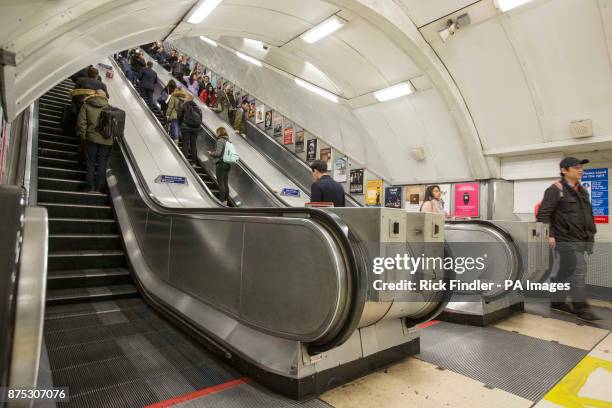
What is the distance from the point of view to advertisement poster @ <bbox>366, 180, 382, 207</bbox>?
29.3ft

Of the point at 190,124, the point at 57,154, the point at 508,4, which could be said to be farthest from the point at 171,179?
the point at 508,4

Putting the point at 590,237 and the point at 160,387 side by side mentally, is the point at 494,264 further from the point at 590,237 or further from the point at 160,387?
the point at 160,387

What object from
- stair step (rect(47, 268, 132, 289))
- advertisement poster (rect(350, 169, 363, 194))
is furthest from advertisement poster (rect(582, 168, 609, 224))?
stair step (rect(47, 268, 132, 289))

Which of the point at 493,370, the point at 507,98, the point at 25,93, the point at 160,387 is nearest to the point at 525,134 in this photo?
the point at 507,98

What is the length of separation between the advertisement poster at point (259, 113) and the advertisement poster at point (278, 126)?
92 centimetres

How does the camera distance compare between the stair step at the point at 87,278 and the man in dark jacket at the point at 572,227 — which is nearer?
the stair step at the point at 87,278

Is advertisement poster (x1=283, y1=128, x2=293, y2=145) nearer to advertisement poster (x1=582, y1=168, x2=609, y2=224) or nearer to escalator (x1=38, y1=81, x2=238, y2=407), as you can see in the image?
escalator (x1=38, y1=81, x2=238, y2=407)

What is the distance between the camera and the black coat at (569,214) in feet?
12.8

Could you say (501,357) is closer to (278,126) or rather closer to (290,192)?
(290,192)

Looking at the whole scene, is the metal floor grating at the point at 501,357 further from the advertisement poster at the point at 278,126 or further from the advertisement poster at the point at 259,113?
the advertisement poster at the point at 259,113

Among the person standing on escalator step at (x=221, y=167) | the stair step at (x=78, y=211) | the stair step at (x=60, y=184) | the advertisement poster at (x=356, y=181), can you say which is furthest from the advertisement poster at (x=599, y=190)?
the stair step at (x=60, y=184)

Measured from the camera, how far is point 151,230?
415 centimetres

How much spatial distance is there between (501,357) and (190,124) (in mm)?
7005

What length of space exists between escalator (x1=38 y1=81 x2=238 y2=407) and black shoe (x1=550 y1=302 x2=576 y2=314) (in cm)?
405
